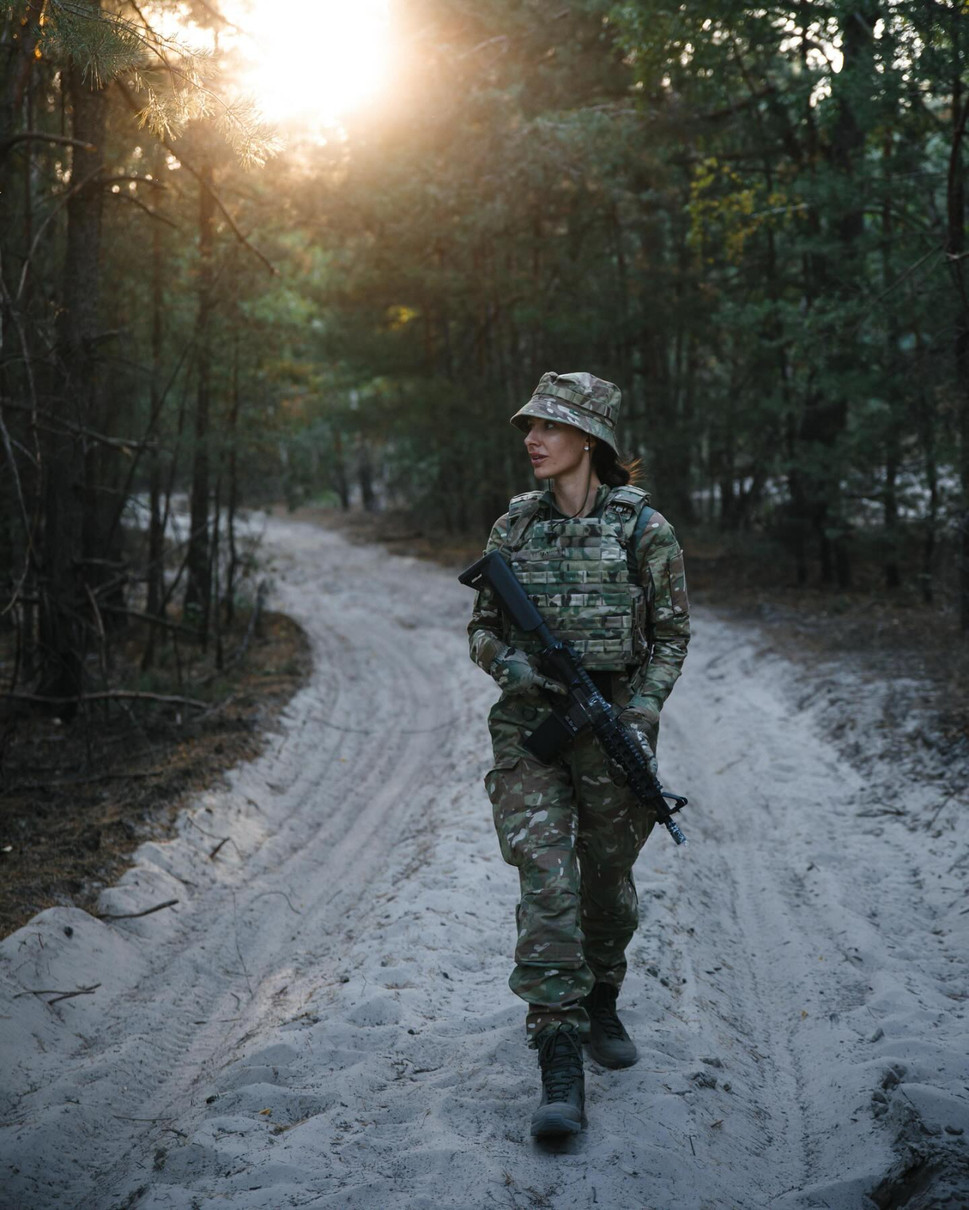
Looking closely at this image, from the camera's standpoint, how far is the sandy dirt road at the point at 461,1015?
3.27m

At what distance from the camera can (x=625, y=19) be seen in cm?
1313

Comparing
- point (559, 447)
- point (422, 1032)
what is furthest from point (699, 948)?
point (559, 447)

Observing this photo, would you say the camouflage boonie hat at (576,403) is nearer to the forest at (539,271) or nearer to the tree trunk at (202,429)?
the forest at (539,271)

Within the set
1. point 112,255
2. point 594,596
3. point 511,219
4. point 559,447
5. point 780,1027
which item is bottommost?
point 780,1027

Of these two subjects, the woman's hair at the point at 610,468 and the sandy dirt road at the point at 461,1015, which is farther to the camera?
the woman's hair at the point at 610,468

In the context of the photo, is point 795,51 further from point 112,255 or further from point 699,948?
point 699,948

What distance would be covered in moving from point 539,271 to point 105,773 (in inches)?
594

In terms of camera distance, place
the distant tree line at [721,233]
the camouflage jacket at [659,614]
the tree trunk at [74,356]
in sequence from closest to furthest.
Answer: the camouflage jacket at [659,614] < the tree trunk at [74,356] < the distant tree line at [721,233]

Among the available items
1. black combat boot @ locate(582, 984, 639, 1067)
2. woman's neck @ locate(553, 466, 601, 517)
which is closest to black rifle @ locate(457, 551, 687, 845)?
woman's neck @ locate(553, 466, 601, 517)

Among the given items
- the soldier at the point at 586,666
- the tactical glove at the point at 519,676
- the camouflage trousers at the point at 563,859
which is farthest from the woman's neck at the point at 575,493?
the camouflage trousers at the point at 563,859

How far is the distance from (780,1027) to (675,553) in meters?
2.24

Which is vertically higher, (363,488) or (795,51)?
(795,51)

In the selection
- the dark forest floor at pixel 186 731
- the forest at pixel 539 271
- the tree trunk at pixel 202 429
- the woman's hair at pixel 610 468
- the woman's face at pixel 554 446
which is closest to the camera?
the woman's face at pixel 554 446

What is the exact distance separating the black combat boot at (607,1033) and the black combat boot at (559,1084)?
1.06ft
